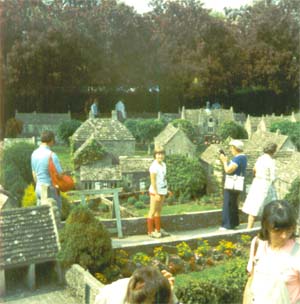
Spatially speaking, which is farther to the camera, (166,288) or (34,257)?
(34,257)

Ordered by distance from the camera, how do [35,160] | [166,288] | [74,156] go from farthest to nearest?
[74,156] → [35,160] → [166,288]

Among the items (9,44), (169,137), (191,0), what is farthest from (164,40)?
(169,137)

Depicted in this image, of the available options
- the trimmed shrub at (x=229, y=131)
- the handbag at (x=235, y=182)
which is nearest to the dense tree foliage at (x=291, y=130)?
the trimmed shrub at (x=229, y=131)

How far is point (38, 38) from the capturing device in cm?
950

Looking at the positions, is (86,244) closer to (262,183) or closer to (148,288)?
(262,183)

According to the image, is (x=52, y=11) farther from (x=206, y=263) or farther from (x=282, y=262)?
(x=282, y=262)

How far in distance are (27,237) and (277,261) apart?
562 cm

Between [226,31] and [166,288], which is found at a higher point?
[226,31]

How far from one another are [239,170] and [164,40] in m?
2.63

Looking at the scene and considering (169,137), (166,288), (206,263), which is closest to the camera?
(166,288)

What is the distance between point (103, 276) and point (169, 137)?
1133 centimetres

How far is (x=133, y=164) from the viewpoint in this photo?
1897 cm

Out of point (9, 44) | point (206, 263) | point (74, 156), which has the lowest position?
point (206, 263)

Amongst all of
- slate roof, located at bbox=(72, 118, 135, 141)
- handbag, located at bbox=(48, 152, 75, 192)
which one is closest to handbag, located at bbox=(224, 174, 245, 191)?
handbag, located at bbox=(48, 152, 75, 192)
